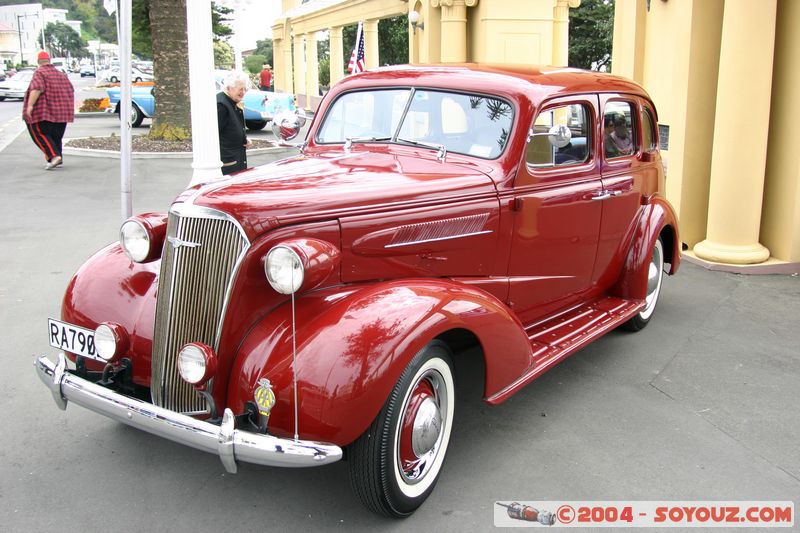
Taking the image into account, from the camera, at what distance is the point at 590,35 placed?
33.9m

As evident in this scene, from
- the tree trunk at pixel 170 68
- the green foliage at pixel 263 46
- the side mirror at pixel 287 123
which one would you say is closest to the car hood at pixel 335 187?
the side mirror at pixel 287 123

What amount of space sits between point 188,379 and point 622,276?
3.32 metres

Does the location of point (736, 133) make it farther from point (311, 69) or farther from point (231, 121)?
point (311, 69)

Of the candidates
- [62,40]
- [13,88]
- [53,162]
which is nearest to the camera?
[53,162]

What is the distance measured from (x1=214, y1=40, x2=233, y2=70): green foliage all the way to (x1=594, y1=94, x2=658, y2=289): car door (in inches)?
1732

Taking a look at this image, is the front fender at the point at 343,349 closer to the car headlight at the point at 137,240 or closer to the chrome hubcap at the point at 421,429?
the chrome hubcap at the point at 421,429

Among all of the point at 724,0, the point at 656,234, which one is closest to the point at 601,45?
the point at 724,0

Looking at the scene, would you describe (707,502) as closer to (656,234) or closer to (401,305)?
(401,305)

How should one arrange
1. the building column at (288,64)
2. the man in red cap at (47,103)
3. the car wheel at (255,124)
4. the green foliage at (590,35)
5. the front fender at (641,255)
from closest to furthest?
the front fender at (641,255) < the man in red cap at (47,103) < the car wheel at (255,124) < the green foliage at (590,35) < the building column at (288,64)

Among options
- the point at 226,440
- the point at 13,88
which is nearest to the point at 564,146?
the point at 226,440

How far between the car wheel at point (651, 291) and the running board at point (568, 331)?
35 centimetres

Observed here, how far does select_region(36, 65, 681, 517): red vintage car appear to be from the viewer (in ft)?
9.28

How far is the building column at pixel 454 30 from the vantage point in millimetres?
14195

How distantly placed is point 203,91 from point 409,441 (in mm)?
4717
